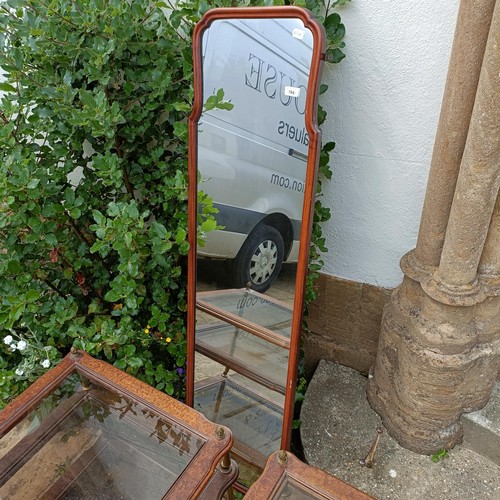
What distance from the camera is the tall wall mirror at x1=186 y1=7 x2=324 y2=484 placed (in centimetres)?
151

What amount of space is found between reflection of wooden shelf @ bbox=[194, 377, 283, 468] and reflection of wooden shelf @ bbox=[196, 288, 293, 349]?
1.18 ft

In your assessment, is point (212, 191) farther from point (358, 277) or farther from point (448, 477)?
point (448, 477)

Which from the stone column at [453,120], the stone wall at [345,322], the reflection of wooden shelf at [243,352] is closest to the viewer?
the stone column at [453,120]

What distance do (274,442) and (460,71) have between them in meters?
1.70

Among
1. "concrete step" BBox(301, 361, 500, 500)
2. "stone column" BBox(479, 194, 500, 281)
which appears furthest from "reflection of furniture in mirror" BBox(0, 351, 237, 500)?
"stone column" BBox(479, 194, 500, 281)

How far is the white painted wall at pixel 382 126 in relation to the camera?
1.81 meters

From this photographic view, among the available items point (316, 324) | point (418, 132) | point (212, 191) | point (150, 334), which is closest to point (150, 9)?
point (212, 191)

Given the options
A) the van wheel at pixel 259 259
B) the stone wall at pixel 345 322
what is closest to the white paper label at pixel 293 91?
the van wheel at pixel 259 259

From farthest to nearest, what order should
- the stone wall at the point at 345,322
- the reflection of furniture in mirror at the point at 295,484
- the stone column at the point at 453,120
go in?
the stone wall at the point at 345,322 < the stone column at the point at 453,120 < the reflection of furniture in mirror at the point at 295,484

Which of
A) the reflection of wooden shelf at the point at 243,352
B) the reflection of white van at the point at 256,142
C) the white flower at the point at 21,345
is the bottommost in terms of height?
the reflection of wooden shelf at the point at 243,352

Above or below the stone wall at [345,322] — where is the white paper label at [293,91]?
above

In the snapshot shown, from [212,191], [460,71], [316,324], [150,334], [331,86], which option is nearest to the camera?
[460,71]

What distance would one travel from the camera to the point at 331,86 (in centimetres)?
203

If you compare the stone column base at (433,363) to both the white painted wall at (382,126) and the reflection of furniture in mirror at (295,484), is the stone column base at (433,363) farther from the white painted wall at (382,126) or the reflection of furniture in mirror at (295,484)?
the reflection of furniture in mirror at (295,484)
